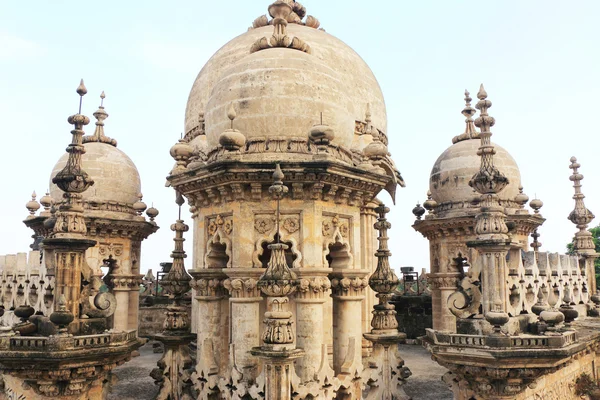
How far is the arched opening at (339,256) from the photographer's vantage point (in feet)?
41.7

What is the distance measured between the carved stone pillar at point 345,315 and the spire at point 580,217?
39.0ft

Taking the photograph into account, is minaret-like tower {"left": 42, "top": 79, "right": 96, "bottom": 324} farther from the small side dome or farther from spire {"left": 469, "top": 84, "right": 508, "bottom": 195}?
the small side dome

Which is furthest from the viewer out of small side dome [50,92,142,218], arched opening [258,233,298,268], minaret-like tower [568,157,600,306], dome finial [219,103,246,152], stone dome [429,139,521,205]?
stone dome [429,139,521,205]

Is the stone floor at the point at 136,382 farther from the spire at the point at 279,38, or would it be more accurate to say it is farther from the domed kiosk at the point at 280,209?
the spire at the point at 279,38

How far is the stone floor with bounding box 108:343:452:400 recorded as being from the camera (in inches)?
695

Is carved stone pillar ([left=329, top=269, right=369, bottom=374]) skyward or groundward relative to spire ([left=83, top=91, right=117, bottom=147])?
groundward

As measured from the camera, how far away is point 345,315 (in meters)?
12.8

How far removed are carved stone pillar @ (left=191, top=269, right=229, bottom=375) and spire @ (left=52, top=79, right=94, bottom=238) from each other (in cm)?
321

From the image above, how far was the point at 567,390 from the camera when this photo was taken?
49.6 feet

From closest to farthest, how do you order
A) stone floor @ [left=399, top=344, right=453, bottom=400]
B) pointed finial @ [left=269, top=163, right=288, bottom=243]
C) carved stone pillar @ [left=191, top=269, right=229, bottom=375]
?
pointed finial @ [left=269, top=163, right=288, bottom=243] < carved stone pillar @ [left=191, top=269, right=229, bottom=375] < stone floor @ [left=399, top=344, right=453, bottom=400]

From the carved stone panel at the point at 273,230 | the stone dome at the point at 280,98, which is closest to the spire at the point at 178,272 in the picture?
the stone dome at the point at 280,98

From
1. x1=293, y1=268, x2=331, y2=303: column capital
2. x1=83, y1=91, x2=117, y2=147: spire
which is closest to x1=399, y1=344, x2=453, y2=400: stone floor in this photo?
x1=293, y1=268, x2=331, y2=303: column capital

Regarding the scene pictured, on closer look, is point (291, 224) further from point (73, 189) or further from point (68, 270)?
point (73, 189)

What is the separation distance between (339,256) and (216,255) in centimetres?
311
